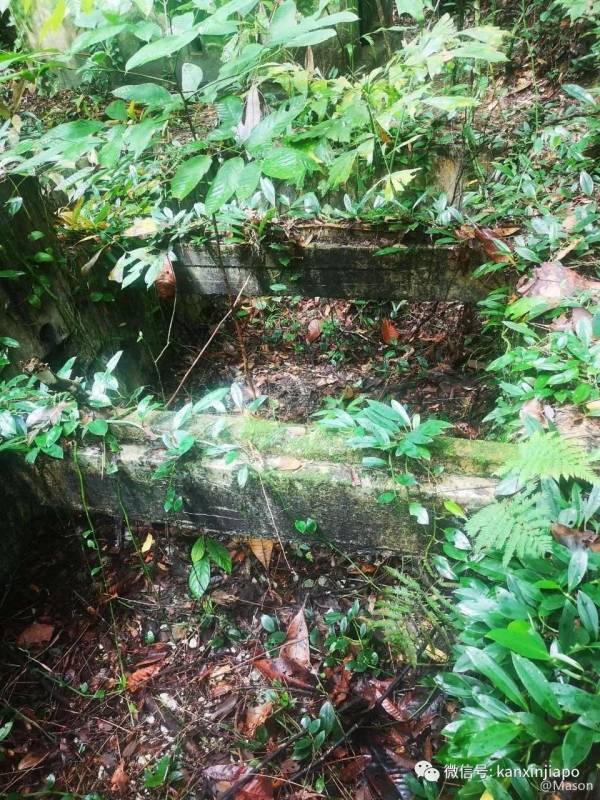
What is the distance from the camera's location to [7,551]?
2.36 metres

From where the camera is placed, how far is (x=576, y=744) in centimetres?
109

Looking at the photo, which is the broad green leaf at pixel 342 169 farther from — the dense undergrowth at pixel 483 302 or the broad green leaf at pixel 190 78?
the broad green leaf at pixel 190 78

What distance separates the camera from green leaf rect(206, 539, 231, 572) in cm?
219

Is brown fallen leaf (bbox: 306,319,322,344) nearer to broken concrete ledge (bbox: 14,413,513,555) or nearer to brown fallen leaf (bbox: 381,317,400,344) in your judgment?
brown fallen leaf (bbox: 381,317,400,344)

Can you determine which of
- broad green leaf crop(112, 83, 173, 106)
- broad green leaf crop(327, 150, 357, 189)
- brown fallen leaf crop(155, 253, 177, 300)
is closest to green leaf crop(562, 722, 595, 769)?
broad green leaf crop(327, 150, 357, 189)

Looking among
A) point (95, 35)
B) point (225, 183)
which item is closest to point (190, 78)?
point (95, 35)

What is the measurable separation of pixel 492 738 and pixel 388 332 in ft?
9.23

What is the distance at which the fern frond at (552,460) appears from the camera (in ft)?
4.40

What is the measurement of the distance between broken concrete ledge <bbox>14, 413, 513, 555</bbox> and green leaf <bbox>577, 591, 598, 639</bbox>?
46 cm

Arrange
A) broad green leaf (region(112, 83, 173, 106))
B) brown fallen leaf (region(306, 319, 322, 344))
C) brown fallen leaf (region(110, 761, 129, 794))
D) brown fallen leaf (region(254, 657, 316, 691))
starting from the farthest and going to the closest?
1. brown fallen leaf (region(306, 319, 322, 344))
2. brown fallen leaf (region(254, 657, 316, 691))
3. brown fallen leaf (region(110, 761, 129, 794))
4. broad green leaf (region(112, 83, 173, 106))

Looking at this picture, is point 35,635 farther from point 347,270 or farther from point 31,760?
point 347,270

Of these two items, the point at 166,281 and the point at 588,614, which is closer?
the point at 588,614

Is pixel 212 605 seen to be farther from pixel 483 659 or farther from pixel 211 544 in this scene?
pixel 483 659

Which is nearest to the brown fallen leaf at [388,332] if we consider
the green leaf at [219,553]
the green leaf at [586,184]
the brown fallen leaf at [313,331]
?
the brown fallen leaf at [313,331]
